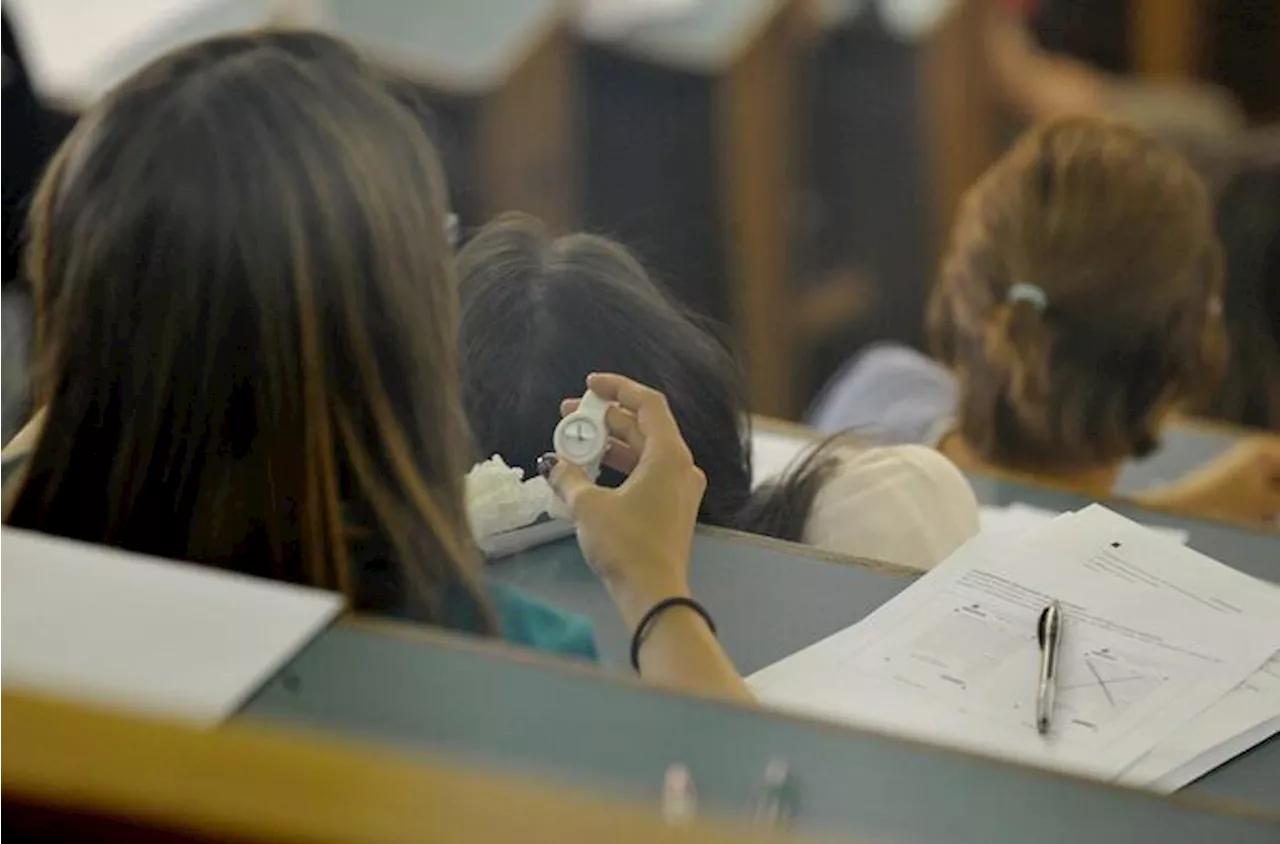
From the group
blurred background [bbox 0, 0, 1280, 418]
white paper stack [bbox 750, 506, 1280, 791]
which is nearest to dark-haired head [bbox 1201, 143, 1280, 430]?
blurred background [bbox 0, 0, 1280, 418]

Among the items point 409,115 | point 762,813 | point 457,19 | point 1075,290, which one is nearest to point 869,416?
point 1075,290

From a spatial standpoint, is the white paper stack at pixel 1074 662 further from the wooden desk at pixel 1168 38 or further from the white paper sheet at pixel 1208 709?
the wooden desk at pixel 1168 38

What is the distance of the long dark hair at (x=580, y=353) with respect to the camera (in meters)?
0.77

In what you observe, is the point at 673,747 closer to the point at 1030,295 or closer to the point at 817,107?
the point at 1030,295

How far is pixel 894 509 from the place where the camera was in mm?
857

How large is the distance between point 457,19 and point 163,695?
913mm

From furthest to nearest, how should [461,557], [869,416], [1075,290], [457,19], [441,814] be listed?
[457,19], [869,416], [1075,290], [461,557], [441,814]

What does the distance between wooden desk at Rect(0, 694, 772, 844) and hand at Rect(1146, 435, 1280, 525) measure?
2.40ft

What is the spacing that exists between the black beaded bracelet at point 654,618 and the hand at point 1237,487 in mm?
471

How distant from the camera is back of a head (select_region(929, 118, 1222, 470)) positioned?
1.08m

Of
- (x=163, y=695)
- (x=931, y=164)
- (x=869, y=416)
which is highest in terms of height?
(x=163, y=695)

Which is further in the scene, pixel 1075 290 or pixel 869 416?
pixel 869 416

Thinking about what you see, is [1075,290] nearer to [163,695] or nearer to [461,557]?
[461,557]

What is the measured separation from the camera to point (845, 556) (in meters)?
0.81
